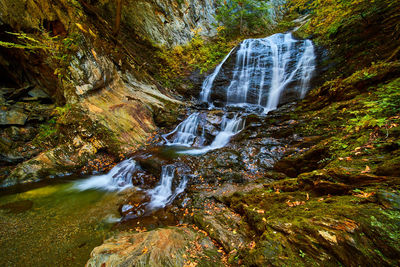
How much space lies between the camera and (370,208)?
144cm

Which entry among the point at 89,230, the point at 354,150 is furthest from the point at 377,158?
the point at 89,230

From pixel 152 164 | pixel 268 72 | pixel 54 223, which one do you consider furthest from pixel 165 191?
pixel 268 72

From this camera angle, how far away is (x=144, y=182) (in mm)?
5102

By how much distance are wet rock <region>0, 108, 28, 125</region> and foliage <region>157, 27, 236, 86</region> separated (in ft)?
25.3

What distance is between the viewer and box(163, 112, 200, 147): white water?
25.6 ft

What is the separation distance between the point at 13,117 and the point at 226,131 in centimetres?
927

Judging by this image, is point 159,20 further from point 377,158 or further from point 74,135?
point 377,158

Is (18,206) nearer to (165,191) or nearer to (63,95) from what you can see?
(165,191)

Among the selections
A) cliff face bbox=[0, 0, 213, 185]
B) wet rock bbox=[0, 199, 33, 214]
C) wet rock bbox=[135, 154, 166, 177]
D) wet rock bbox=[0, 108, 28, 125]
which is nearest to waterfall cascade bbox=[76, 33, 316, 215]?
wet rock bbox=[135, 154, 166, 177]

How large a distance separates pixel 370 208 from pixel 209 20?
63.3 feet

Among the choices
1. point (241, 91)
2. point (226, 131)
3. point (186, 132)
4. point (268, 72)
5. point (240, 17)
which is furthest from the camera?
point (240, 17)

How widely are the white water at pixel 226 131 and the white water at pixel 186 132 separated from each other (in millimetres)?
1012

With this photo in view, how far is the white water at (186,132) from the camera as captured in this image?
307 inches

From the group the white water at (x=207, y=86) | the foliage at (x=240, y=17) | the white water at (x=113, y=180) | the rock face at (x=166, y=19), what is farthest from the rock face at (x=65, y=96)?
the foliage at (x=240, y=17)
